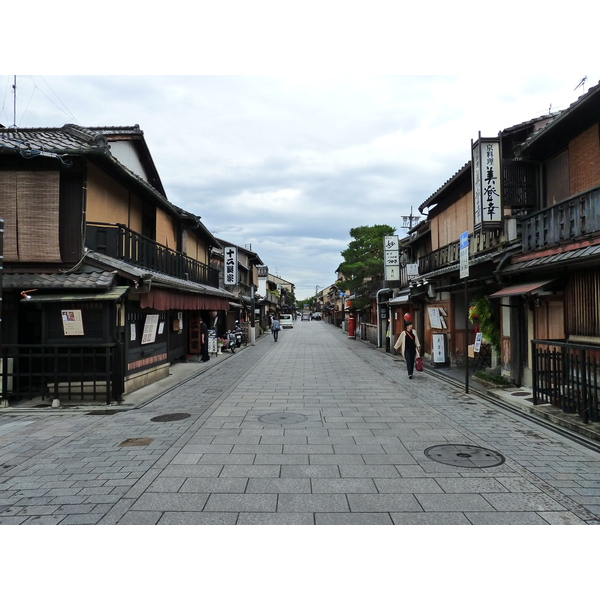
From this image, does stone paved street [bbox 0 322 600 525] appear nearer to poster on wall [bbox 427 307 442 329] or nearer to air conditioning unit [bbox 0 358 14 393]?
air conditioning unit [bbox 0 358 14 393]

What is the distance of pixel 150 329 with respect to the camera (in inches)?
529

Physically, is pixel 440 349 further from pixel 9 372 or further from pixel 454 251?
pixel 9 372

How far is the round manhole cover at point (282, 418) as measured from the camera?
343 inches

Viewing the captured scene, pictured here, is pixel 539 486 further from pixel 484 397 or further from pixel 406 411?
pixel 484 397

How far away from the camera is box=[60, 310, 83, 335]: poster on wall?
32.7ft

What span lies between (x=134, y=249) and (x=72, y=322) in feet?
12.3

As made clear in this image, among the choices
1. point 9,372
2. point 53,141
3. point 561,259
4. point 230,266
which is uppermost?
point 53,141

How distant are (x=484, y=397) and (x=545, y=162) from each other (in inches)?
274

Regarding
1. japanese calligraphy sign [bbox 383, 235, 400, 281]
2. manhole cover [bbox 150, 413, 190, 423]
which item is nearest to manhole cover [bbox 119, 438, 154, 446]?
manhole cover [bbox 150, 413, 190, 423]

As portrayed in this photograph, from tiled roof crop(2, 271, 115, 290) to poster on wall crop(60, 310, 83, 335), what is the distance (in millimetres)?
614

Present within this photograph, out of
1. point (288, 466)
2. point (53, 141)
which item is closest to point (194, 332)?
point (53, 141)

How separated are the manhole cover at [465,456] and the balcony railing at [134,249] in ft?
32.4

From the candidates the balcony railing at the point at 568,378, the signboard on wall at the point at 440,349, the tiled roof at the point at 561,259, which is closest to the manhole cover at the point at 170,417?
the balcony railing at the point at 568,378

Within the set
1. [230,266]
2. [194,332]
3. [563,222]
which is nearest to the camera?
[563,222]
